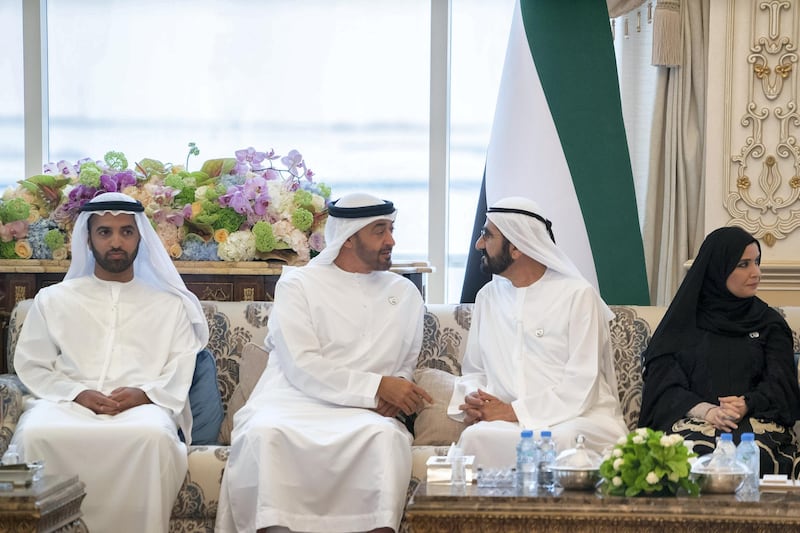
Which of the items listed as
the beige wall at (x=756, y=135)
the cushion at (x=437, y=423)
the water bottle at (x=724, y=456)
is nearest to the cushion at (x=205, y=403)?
the cushion at (x=437, y=423)

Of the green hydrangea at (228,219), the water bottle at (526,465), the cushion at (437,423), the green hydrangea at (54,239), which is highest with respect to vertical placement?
the green hydrangea at (228,219)

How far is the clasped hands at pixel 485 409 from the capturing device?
181 inches

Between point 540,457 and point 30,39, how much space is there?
5.05 m

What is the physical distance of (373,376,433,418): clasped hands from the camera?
464cm

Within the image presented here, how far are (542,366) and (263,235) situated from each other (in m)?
1.53

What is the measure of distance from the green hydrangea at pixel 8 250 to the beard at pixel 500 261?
232cm

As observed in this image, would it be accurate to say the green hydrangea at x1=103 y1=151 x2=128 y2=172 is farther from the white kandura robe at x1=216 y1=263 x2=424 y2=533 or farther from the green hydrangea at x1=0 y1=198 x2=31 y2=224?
the white kandura robe at x1=216 y1=263 x2=424 y2=533

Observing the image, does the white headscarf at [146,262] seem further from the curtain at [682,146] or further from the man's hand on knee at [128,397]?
the curtain at [682,146]

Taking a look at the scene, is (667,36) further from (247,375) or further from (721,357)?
(247,375)

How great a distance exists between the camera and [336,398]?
185 inches

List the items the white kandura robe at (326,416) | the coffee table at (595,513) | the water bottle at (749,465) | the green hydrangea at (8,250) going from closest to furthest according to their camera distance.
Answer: the coffee table at (595,513) → the water bottle at (749,465) → the white kandura robe at (326,416) → the green hydrangea at (8,250)

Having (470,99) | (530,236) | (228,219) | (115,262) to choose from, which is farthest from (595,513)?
(470,99)

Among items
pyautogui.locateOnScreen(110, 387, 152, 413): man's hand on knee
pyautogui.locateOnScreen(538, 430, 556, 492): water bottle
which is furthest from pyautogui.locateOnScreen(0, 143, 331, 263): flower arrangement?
pyautogui.locateOnScreen(538, 430, 556, 492): water bottle

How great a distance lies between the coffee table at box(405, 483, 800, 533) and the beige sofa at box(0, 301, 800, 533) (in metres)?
1.22
